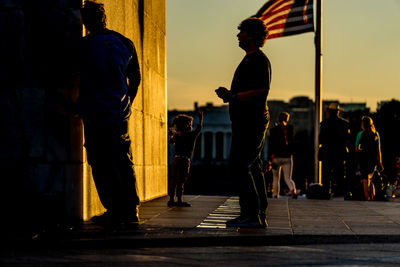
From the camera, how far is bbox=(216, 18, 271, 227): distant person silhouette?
252 inches

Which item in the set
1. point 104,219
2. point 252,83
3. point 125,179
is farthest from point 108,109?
point 252,83

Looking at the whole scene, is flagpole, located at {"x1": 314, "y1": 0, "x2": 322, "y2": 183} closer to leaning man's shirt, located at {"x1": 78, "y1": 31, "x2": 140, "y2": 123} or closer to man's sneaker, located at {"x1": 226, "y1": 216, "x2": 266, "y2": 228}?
man's sneaker, located at {"x1": 226, "y1": 216, "x2": 266, "y2": 228}

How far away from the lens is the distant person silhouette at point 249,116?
640 centimetres

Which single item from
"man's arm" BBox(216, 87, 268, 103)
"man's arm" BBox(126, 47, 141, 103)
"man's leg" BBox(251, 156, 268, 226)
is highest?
"man's arm" BBox(126, 47, 141, 103)

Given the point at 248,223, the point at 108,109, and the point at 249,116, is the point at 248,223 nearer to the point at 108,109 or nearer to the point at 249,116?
the point at 249,116

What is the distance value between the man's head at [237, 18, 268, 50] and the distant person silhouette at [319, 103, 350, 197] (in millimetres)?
6192

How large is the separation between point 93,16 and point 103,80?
596mm

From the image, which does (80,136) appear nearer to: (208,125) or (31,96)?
(31,96)

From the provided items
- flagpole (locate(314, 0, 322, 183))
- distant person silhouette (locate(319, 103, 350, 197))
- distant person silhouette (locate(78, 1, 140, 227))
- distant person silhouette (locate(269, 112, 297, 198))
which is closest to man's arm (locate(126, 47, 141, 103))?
distant person silhouette (locate(78, 1, 140, 227))

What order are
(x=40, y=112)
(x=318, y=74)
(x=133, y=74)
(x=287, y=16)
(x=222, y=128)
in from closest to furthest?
(x=133, y=74) → (x=40, y=112) → (x=287, y=16) → (x=318, y=74) → (x=222, y=128)

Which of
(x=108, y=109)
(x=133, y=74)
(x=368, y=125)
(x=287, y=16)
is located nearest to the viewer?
(x=108, y=109)

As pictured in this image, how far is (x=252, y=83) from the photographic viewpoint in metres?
6.39

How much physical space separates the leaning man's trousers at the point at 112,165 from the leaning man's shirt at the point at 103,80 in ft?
0.37

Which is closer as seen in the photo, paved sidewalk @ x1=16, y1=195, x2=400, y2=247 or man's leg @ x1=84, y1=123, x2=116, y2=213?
paved sidewalk @ x1=16, y1=195, x2=400, y2=247
